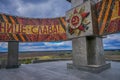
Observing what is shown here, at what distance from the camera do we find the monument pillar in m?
12.1

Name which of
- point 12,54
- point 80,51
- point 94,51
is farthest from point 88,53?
point 12,54

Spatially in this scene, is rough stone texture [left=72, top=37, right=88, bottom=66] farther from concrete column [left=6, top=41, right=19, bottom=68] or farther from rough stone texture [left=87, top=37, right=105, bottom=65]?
concrete column [left=6, top=41, right=19, bottom=68]

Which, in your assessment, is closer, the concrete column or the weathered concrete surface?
the weathered concrete surface

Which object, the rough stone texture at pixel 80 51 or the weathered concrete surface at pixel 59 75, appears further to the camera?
the rough stone texture at pixel 80 51

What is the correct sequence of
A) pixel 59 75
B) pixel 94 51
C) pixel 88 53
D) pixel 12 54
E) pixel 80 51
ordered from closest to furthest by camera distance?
pixel 59 75 → pixel 94 51 → pixel 88 53 → pixel 80 51 → pixel 12 54

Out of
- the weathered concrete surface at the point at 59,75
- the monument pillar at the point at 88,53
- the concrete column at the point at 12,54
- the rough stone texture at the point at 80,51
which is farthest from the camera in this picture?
the concrete column at the point at 12,54

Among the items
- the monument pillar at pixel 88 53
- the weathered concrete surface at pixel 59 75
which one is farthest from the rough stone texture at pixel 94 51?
the weathered concrete surface at pixel 59 75

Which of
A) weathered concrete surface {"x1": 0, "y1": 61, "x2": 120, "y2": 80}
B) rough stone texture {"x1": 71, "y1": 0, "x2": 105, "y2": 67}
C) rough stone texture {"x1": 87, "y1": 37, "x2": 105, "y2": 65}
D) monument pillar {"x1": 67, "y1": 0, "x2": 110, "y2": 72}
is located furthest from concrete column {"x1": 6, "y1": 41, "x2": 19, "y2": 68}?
rough stone texture {"x1": 87, "y1": 37, "x2": 105, "y2": 65}

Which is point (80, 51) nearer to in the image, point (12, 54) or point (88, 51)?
point (88, 51)

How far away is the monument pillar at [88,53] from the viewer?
478 inches

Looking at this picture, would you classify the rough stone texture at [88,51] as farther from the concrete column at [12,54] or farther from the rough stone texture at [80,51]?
the concrete column at [12,54]

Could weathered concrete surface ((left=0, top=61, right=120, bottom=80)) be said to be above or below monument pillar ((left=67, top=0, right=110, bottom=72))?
below

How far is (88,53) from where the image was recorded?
12.5 meters

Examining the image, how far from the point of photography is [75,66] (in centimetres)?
1316
